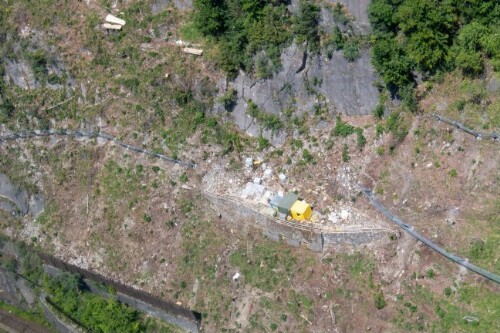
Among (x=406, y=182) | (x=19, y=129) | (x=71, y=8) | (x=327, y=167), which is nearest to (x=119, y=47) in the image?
(x=71, y=8)

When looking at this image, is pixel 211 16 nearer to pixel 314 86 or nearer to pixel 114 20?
pixel 314 86

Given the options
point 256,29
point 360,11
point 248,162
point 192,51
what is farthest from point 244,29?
point 248,162

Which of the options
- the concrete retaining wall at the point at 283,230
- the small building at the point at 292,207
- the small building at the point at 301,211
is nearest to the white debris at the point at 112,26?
the concrete retaining wall at the point at 283,230

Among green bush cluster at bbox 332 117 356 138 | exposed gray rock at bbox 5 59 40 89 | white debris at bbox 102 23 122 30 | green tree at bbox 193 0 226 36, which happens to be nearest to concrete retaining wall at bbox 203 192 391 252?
green bush cluster at bbox 332 117 356 138

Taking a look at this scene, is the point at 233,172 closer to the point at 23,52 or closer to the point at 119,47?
the point at 119,47

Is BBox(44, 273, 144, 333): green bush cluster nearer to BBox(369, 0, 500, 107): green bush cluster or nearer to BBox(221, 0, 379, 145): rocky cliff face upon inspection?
BBox(221, 0, 379, 145): rocky cliff face

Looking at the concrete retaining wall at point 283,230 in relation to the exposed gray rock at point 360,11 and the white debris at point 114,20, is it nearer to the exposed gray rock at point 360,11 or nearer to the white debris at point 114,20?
the exposed gray rock at point 360,11
